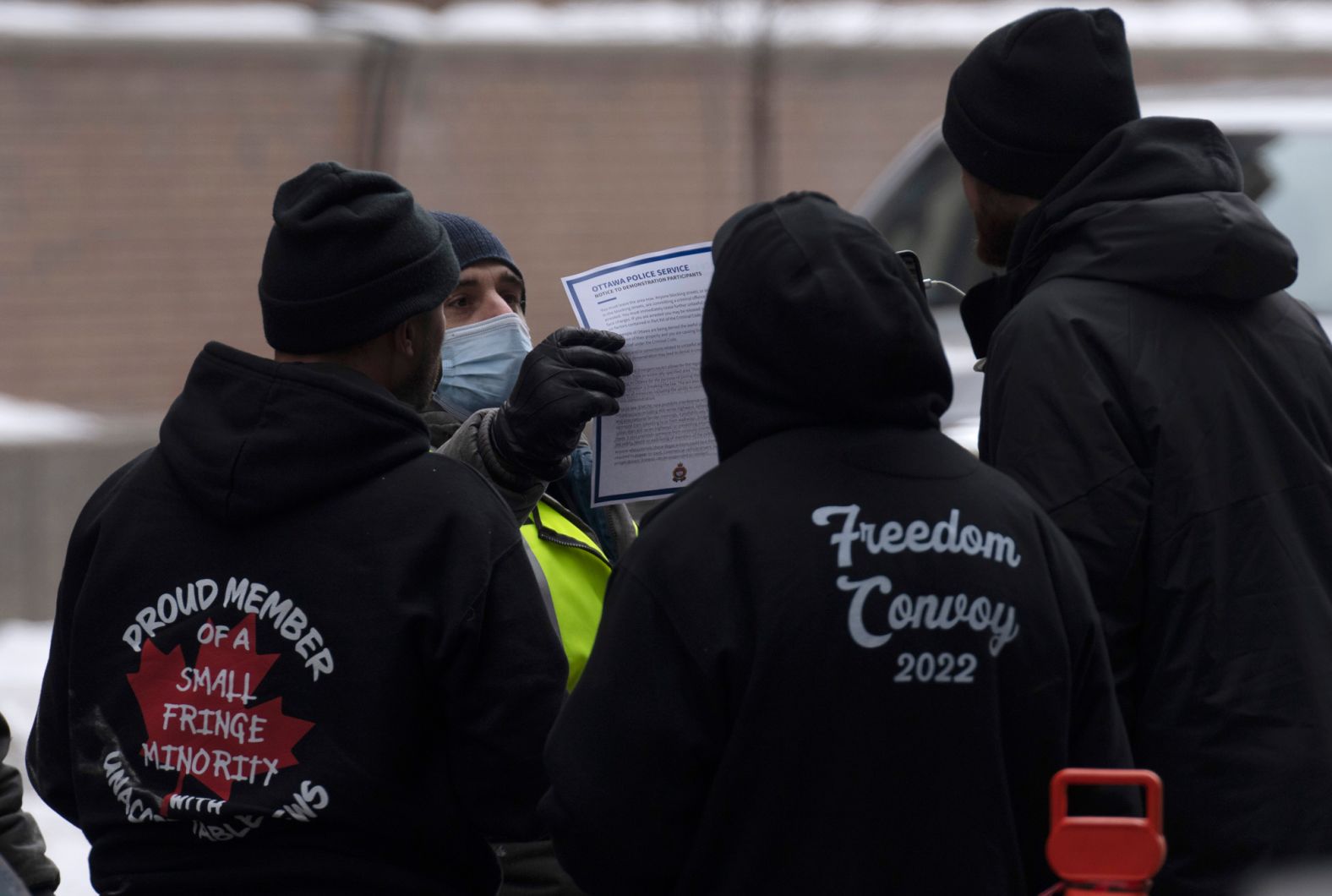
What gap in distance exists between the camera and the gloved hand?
2.64 m

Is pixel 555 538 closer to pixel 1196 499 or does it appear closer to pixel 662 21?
pixel 1196 499

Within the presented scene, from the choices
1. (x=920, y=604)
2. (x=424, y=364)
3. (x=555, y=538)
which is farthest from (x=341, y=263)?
(x=920, y=604)

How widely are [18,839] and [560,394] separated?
3.79ft

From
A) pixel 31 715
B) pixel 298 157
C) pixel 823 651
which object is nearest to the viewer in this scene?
pixel 823 651

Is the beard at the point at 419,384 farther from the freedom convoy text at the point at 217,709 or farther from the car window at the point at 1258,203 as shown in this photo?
the car window at the point at 1258,203

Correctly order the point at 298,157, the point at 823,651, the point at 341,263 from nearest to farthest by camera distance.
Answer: the point at 823,651 < the point at 341,263 < the point at 298,157

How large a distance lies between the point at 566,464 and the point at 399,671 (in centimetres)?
72

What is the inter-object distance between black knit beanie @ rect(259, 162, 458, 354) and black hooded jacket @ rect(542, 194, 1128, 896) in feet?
1.69

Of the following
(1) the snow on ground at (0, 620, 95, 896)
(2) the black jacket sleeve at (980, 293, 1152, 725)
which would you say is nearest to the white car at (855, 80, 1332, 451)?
(2) the black jacket sleeve at (980, 293, 1152, 725)

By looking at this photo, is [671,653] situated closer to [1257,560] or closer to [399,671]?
[399,671]

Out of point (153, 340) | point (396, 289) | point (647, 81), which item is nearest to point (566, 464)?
point (396, 289)

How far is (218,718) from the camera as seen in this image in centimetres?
221

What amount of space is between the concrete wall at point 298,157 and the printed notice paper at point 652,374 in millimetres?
5919

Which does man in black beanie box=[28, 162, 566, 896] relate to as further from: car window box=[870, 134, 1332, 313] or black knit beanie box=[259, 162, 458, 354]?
car window box=[870, 134, 1332, 313]
